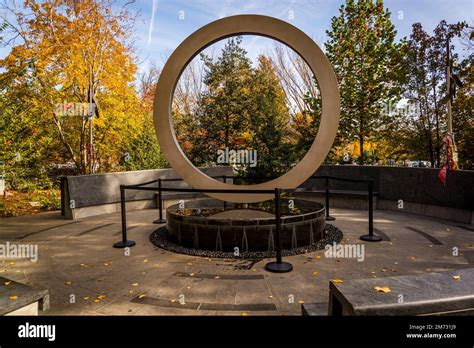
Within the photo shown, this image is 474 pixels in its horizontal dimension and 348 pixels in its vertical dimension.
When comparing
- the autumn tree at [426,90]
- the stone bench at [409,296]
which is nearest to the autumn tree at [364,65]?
the autumn tree at [426,90]

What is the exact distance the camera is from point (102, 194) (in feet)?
31.0

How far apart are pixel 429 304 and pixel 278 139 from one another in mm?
10781

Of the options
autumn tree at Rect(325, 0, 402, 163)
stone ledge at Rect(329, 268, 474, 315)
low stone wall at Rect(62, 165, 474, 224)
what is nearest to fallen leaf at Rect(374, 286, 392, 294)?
stone ledge at Rect(329, 268, 474, 315)

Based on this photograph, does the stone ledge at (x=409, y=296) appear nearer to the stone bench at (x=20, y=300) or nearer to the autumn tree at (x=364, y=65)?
the stone bench at (x=20, y=300)

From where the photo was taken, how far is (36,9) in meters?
11.2

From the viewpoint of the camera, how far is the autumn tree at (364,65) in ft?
42.9

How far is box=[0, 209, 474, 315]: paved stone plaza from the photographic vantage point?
12.0 ft

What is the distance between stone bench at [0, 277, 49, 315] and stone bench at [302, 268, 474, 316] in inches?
88.7

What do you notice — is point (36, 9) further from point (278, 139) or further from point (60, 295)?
point (60, 295)

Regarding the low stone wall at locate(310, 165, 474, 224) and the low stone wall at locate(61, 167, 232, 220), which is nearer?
the low stone wall at locate(310, 165, 474, 224)

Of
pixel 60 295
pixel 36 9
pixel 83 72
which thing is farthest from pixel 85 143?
pixel 60 295

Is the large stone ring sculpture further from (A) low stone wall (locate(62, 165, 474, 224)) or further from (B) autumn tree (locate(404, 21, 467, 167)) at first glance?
(B) autumn tree (locate(404, 21, 467, 167))

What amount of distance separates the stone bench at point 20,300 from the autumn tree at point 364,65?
1285 cm

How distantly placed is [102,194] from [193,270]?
19.1 feet
